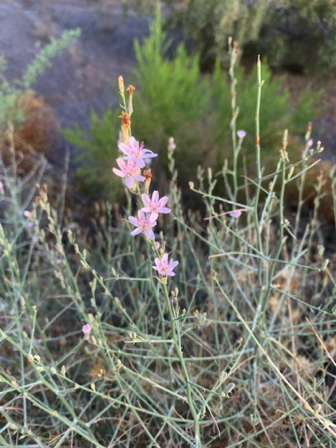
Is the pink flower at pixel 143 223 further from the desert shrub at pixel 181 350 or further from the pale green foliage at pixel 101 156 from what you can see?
the pale green foliage at pixel 101 156

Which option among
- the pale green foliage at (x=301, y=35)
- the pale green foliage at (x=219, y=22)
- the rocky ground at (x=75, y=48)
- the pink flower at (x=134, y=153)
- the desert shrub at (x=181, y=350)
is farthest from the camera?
the rocky ground at (x=75, y=48)

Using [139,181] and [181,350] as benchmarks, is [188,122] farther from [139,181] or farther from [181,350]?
[139,181]

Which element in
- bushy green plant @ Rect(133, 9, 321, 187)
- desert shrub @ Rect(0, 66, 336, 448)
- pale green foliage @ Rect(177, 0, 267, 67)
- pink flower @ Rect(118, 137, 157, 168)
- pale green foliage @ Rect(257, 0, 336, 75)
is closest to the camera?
pink flower @ Rect(118, 137, 157, 168)

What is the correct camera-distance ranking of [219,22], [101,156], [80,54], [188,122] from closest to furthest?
[188,122]
[101,156]
[219,22]
[80,54]

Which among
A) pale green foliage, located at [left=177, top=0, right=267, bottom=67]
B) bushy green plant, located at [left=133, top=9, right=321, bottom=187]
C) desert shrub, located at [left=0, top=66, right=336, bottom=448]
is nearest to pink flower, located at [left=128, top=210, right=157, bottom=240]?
desert shrub, located at [left=0, top=66, right=336, bottom=448]

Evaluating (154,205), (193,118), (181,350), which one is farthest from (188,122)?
(154,205)

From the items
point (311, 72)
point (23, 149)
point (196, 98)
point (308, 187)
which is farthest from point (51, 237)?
point (311, 72)

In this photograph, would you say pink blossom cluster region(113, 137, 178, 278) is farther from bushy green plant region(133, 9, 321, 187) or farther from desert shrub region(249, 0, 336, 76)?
desert shrub region(249, 0, 336, 76)

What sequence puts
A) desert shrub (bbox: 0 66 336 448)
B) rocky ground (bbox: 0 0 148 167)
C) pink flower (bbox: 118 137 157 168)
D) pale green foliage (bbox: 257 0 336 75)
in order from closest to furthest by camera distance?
pink flower (bbox: 118 137 157 168) < desert shrub (bbox: 0 66 336 448) < pale green foliage (bbox: 257 0 336 75) < rocky ground (bbox: 0 0 148 167)

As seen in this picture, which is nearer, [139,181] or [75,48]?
[139,181]

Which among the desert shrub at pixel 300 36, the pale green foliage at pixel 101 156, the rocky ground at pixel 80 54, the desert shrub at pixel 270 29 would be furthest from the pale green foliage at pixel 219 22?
the pale green foliage at pixel 101 156
